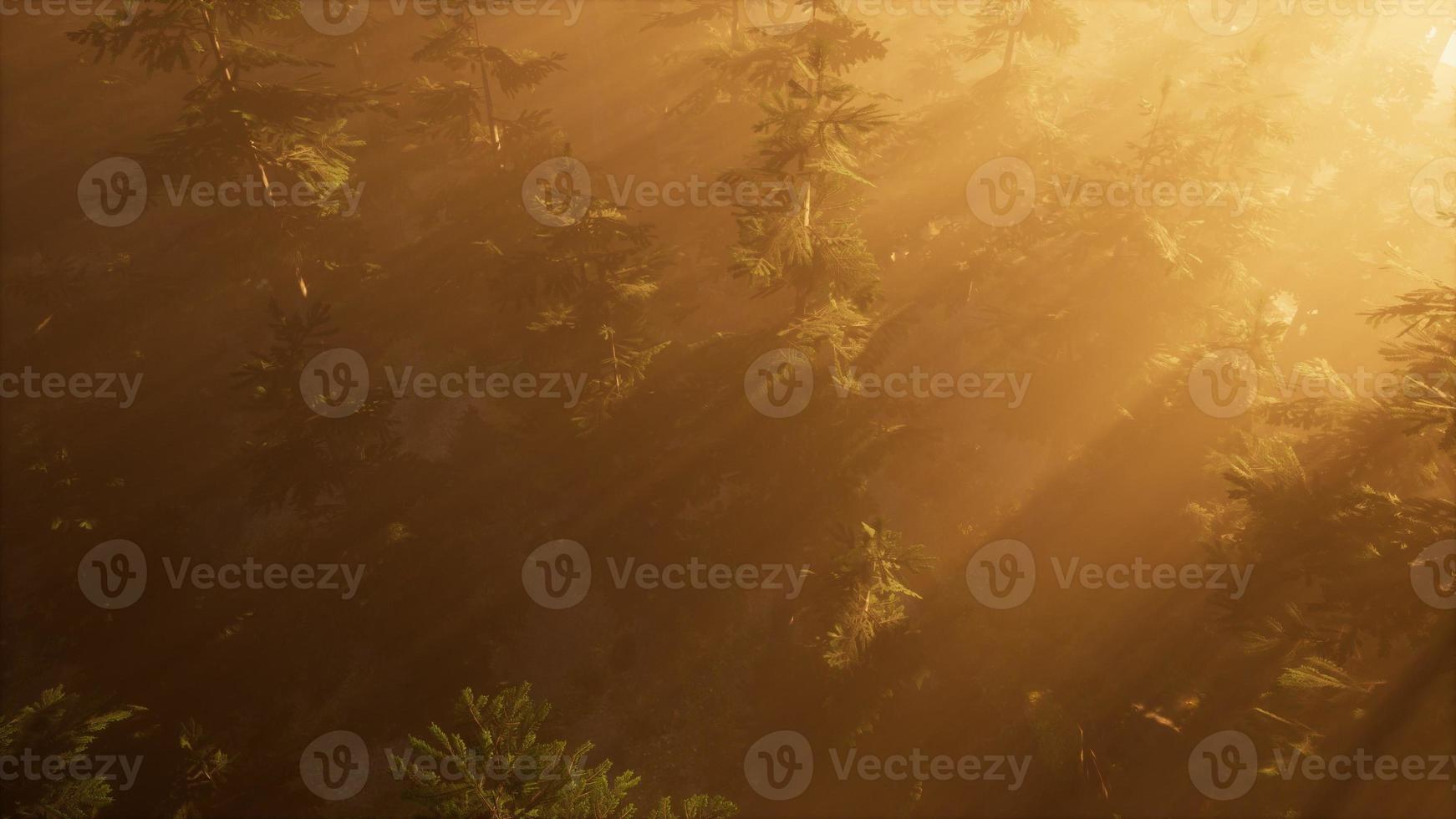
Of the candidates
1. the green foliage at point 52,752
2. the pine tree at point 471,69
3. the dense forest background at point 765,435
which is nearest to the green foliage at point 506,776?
the dense forest background at point 765,435

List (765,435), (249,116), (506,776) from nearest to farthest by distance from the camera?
(506,776)
(765,435)
(249,116)

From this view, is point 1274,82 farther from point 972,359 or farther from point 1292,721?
point 1292,721

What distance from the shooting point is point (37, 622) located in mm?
19375

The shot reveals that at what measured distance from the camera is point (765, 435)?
15914 millimetres

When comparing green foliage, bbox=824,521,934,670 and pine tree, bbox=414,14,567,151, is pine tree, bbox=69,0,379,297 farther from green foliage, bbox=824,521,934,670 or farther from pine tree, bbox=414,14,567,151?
green foliage, bbox=824,521,934,670

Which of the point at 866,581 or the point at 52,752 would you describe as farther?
the point at 866,581

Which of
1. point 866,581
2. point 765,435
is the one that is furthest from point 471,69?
point 866,581

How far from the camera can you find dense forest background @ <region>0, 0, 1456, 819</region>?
14.0 metres

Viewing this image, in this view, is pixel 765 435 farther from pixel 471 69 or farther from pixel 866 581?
pixel 471 69

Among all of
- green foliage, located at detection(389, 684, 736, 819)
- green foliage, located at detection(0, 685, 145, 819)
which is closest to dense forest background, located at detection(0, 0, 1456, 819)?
green foliage, located at detection(0, 685, 145, 819)

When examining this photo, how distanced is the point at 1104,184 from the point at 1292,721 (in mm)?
13834

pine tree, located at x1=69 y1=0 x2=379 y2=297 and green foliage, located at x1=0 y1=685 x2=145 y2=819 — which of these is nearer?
green foliage, located at x1=0 y1=685 x2=145 y2=819

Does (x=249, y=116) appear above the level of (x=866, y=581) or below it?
above

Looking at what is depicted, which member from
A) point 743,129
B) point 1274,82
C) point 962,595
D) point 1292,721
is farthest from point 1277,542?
point 1274,82
